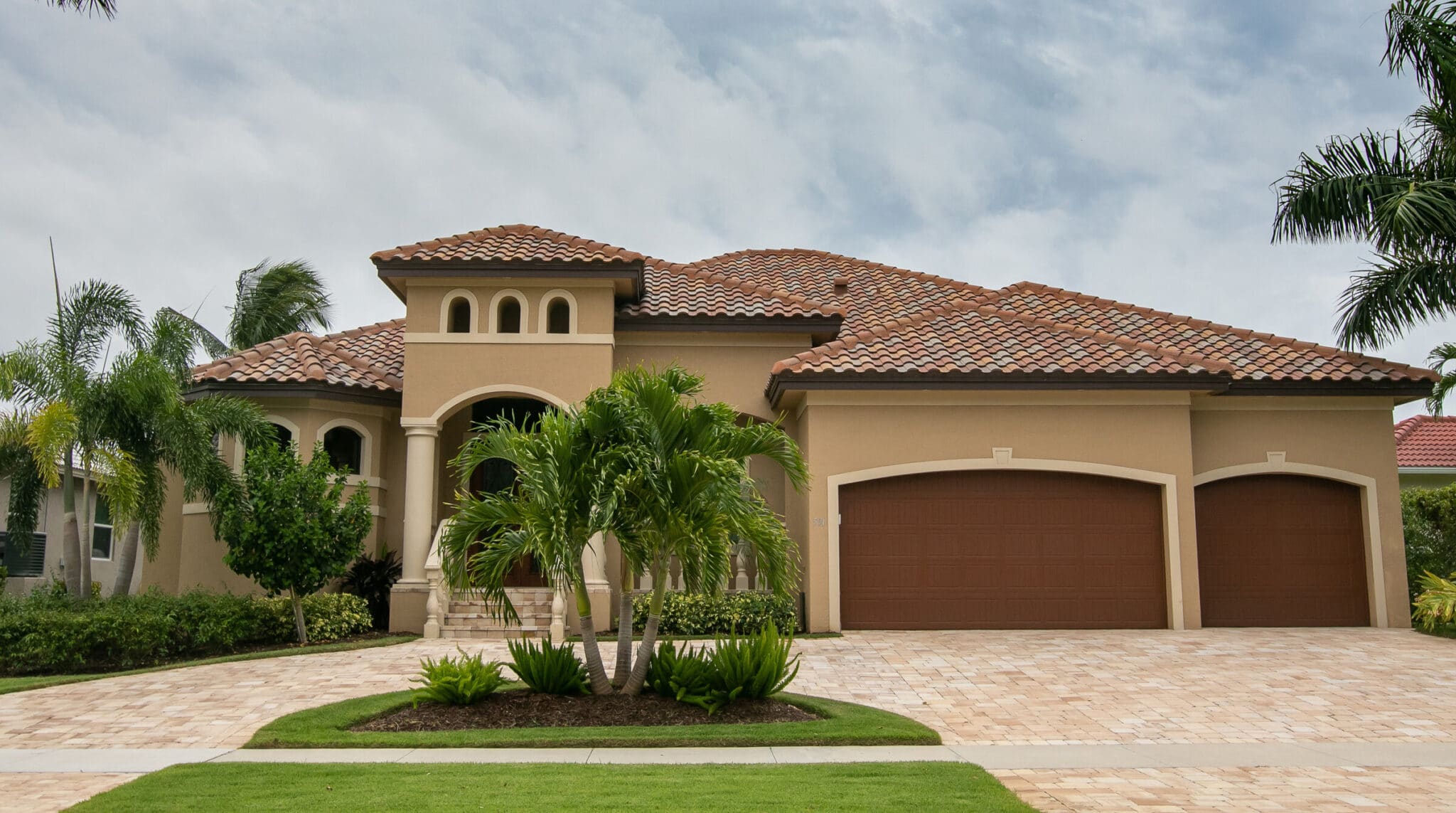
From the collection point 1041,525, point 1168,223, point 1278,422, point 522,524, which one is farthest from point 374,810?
point 1168,223

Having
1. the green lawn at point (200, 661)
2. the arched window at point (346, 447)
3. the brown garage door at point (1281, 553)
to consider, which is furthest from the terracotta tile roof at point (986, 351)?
the arched window at point (346, 447)

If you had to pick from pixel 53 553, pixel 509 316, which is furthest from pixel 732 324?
pixel 53 553

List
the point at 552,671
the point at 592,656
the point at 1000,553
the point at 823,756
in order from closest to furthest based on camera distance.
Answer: the point at 823,756, the point at 592,656, the point at 552,671, the point at 1000,553

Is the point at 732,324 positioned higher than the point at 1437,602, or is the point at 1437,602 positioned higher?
Result: the point at 732,324

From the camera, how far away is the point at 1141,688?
1163 centimetres

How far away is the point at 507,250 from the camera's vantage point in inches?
714

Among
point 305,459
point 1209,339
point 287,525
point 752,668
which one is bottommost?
point 752,668

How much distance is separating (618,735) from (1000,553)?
377 inches

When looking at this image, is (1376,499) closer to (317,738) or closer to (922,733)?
(922,733)

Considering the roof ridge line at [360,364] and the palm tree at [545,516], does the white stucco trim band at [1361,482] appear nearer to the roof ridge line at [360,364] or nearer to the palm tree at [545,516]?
the palm tree at [545,516]

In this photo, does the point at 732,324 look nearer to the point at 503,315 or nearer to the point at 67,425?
the point at 503,315

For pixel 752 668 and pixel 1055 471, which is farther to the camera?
pixel 1055 471

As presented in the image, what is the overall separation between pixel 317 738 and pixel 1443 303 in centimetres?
1715

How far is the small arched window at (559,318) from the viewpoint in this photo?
61.7ft
